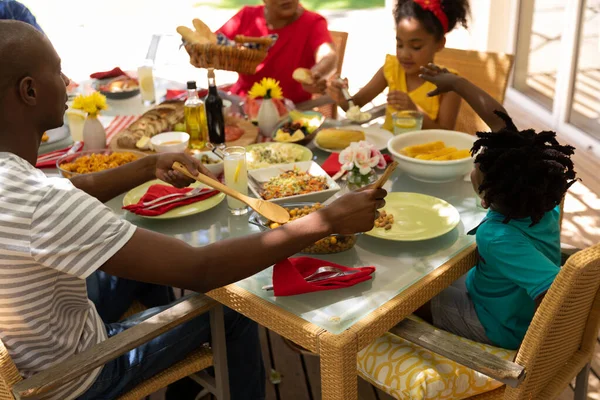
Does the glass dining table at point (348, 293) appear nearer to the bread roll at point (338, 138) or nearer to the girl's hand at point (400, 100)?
the bread roll at point (338, 138)

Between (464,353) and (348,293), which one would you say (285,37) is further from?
(464,353)

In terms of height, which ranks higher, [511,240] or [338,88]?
[338,88]

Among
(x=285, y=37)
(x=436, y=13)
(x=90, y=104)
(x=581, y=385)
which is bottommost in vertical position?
(x=581, y=385)

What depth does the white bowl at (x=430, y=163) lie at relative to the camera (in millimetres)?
1869

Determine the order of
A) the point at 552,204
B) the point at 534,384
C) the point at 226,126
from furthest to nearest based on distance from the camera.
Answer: the point at 226,126 < the point at 552,204 < the point at 534,384

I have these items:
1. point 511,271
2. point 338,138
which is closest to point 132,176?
point 338,138

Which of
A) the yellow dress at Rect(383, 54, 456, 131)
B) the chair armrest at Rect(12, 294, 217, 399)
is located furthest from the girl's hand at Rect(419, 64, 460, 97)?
the chair armrest at Rect(12, 294, 217, 399)

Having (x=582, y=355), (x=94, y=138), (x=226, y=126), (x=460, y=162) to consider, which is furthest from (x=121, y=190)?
(x=582, y=355)

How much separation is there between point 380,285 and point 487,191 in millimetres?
393

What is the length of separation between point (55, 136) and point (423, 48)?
1.57 metres

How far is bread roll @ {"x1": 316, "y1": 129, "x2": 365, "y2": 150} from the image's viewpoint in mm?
2158

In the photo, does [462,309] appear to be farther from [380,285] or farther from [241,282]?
[241,282]

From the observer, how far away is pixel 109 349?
1.34m

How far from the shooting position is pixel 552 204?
1500 mm
